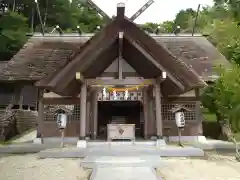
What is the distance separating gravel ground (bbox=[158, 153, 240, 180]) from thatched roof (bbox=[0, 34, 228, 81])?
7104mm

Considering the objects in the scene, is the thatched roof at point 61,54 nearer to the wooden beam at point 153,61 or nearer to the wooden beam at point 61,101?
the wooden beam at point 61,101

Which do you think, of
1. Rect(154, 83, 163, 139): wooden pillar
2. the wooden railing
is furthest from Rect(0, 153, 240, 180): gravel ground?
the wooden railing

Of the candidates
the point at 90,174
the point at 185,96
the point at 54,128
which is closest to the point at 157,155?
the point at 90,174

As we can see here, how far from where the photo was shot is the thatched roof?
1526cm

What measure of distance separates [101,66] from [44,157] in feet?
13.9

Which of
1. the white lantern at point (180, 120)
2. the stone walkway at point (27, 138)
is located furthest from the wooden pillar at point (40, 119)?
the white lantern at point (180, 120)

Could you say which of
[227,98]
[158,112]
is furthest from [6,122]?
[227,98]

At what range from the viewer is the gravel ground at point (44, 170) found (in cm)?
618

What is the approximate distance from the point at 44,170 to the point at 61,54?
10.8 meters

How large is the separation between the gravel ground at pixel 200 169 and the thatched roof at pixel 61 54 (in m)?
7.10

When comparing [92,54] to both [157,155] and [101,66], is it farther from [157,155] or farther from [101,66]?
[157,155]

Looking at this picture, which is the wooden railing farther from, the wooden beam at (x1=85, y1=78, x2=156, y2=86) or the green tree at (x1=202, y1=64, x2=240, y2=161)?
the green tree at (x1=202, y1=64, x2=240, y2=161)

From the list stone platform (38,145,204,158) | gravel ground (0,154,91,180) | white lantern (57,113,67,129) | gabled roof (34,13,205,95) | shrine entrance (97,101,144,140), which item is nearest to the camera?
gravel ground (0,154,91,180)

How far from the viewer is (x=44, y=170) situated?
262 inches
